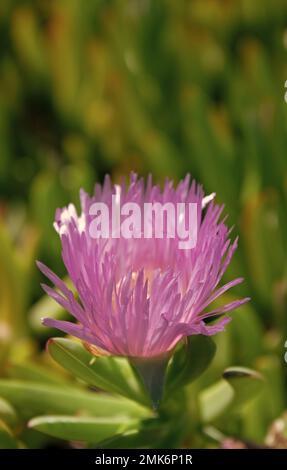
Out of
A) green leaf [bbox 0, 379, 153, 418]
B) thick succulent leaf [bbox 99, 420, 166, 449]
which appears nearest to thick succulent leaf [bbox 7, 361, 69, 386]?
green leaf [bbox 0, 379, 153, 418]

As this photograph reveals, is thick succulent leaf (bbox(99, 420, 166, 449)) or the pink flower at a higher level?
the pink flower

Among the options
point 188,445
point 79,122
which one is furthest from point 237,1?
point 188,445

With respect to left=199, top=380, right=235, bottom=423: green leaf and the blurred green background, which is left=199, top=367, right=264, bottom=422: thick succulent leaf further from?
the blurred green background

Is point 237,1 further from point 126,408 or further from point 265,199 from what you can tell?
point 126,408

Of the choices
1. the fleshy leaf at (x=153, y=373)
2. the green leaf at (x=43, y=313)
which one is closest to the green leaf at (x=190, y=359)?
the fleshy leaf at (x=153, y=373)
